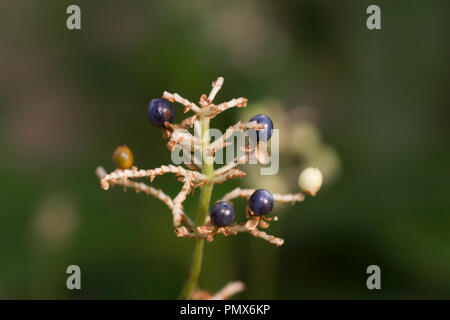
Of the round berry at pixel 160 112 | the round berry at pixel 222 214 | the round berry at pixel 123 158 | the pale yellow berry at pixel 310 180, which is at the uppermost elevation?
the round berry at pixel 160 112

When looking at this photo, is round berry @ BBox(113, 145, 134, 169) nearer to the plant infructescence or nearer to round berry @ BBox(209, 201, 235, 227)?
the plant infructescence

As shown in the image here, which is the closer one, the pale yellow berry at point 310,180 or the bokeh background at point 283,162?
the pale yellow berry at point 310,180

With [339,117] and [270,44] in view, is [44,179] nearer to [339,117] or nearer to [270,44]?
[270,44]

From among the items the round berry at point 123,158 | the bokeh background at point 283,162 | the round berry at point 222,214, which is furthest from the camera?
the bokeh background at point 283,162

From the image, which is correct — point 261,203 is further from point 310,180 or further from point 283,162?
point 283,162

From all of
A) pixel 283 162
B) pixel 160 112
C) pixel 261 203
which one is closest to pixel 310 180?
pixel 261 203

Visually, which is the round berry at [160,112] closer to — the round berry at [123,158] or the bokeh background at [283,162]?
the round berry at [123,158]

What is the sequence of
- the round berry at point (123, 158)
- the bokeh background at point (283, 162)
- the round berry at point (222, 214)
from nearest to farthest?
the round berry at point (222, 214) < the round berry at point (123, 158) < the bokeh background at point (283, 162)

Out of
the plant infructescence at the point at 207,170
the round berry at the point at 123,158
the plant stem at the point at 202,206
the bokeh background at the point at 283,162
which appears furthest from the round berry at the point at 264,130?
the bokeh background at the point at 283,162
